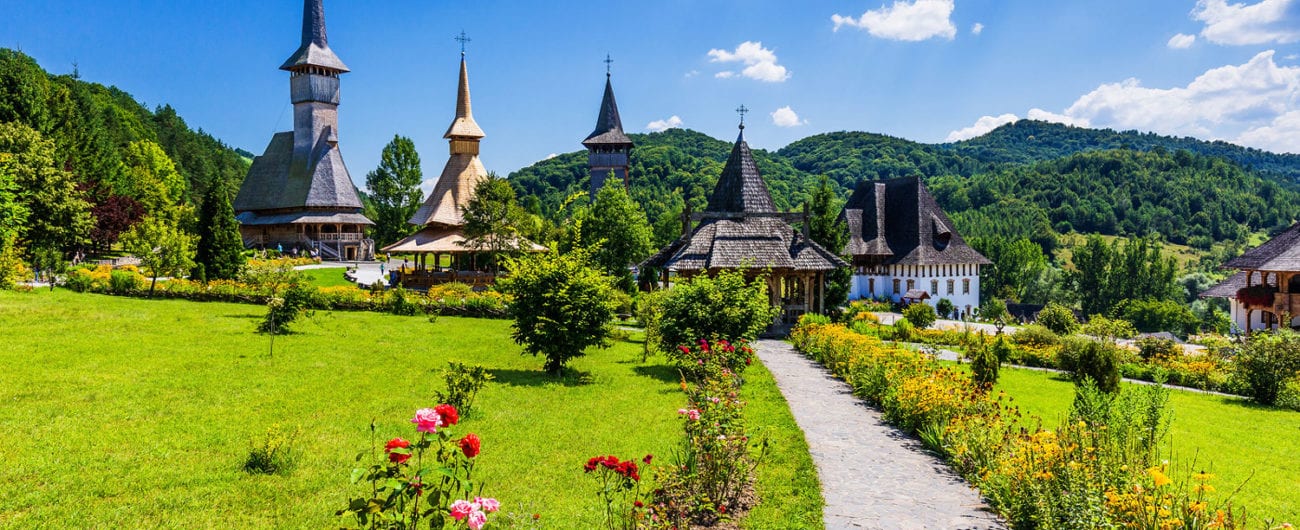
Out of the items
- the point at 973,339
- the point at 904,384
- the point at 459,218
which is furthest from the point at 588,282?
the point at 459,218

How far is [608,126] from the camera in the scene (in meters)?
61.0

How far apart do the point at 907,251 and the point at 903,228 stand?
1.99 m

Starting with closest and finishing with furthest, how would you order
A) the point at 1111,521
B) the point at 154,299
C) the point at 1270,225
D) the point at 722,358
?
1. the point at 1111,521
2. the point at 722,358
3. the point at 154,299
4. the point at 1270,225

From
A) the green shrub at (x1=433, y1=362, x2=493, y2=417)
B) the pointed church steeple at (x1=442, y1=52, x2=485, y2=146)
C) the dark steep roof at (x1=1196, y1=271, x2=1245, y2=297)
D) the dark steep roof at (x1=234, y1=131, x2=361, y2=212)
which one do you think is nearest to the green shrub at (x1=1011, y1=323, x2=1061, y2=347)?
the dark steep roof at (x1=1196, y1=271, x2=1245, y2=297)

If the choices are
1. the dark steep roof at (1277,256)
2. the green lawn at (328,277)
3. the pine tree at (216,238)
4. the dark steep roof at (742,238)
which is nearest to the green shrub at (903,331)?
the dark steep roof at (742,238)

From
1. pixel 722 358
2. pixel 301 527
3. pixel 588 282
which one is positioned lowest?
pixel 301 527

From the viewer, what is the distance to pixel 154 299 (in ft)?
70.0

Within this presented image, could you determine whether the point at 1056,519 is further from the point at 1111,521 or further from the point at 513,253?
the point at 513,253

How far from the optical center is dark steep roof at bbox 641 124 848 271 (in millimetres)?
22453

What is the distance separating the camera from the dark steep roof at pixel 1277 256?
2574 centimetres

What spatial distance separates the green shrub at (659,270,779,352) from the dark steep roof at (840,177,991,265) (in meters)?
32.3

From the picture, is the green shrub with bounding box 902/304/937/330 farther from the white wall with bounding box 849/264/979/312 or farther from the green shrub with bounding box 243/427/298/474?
the green shrub with bounding box 243/427/298/474

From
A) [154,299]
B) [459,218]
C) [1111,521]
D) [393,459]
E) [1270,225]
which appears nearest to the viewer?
[393,459]

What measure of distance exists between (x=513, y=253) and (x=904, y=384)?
20.9m
